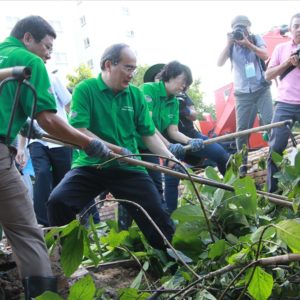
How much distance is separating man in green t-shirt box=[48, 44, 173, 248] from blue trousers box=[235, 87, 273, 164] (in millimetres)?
1885

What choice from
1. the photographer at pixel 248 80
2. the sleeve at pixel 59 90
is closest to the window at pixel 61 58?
the photographer at pixel 248 80

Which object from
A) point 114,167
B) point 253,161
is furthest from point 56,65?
point 114,167

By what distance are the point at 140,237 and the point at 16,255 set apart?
1.08 meters

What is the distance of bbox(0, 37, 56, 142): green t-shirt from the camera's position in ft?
7.78

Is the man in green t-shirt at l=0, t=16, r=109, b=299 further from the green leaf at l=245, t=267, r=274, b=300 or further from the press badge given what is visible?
the press badge

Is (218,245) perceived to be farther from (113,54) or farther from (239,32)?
(239,32)

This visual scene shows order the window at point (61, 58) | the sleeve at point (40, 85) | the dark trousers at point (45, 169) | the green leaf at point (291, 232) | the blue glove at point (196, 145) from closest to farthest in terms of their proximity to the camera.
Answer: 1. the green leaf at point (291, 232)
2. the sleeve at point (40, 85)
3. the dark trousers at point (45, 169)
4. the blue glove at point (196, 145)
5. the window at point (61, 58)

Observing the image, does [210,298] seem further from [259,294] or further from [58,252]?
[58,252]

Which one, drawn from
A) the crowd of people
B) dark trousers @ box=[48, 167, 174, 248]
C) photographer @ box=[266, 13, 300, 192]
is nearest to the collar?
the crowd of people

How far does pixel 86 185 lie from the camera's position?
122 inches

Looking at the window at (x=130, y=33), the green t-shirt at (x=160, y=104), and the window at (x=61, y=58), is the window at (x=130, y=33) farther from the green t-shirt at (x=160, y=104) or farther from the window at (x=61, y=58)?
Answer: the green t-shirt at (x=160, y=104)

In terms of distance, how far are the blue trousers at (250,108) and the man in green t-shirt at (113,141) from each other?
1.88 metres

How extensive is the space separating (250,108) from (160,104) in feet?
4.18

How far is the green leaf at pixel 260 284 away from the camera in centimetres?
177
